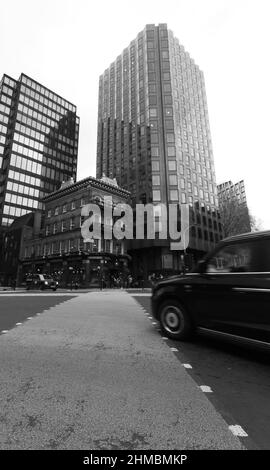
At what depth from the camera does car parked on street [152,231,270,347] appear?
3941 millimetres

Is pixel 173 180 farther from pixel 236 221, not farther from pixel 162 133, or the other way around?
pixel 236 221

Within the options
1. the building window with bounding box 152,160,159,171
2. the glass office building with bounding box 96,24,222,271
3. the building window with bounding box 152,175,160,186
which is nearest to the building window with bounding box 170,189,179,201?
the glass office building with bounding box 96,24,222,271

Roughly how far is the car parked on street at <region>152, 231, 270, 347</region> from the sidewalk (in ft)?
2.45

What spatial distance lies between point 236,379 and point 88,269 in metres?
39.5

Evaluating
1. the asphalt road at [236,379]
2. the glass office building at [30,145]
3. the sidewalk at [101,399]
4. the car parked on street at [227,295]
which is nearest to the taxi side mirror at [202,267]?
the car parked on street at [227,295]

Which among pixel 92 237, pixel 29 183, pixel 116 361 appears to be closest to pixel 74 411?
pixel 116 361

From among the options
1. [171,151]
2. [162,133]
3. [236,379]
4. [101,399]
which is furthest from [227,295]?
[162,133]

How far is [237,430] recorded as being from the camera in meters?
2.24

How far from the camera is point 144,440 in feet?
6.84

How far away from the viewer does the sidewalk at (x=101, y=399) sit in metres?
2.10

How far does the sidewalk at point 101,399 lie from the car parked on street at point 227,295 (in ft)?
2.45

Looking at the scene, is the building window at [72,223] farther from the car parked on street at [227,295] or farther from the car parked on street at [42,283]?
the car parked on street at [227,295]

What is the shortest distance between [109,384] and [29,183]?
240ft

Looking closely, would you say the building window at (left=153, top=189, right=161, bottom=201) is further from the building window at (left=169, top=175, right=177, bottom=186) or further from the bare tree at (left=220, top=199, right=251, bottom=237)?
the bare tree at (left=220, top=199, right=251, bottom=237)
